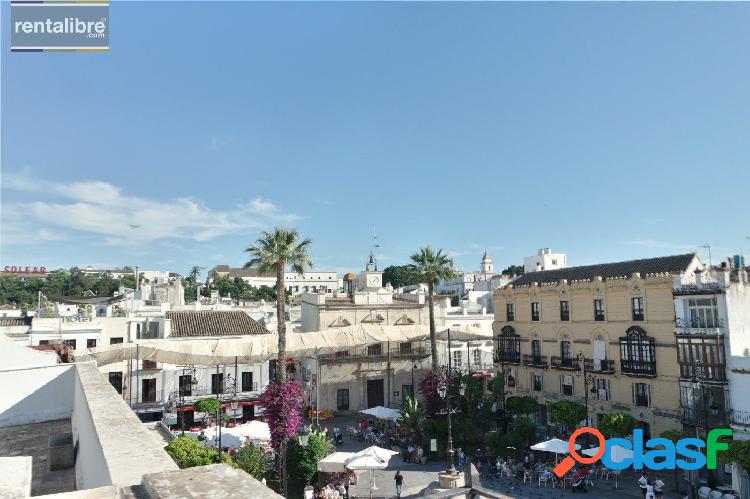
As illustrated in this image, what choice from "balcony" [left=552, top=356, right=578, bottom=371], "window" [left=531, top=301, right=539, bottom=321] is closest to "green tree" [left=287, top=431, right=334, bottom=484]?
"balcony" [left=552, top=356, right=578, bottom=371]

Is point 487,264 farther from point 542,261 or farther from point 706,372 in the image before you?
point 706,372

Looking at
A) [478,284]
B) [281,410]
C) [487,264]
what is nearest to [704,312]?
[281,410]

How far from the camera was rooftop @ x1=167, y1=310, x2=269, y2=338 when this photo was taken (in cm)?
4225

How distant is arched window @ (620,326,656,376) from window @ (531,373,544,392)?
729cm

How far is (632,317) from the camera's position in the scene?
32.6 m

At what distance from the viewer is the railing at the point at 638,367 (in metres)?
30.8

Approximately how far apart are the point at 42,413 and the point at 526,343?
117ft

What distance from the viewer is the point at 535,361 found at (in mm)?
38906

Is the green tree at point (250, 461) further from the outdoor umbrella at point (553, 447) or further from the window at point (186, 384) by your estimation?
the window at point (186, 384)

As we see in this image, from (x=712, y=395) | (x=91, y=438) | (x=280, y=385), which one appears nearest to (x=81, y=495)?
(x=91, y=438)

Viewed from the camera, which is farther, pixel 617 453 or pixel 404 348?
pixel 404 348

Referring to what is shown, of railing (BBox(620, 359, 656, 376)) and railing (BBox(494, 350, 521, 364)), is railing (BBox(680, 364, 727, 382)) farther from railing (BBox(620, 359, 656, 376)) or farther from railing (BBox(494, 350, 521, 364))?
railing (BBox(494, 350, 521, 364))

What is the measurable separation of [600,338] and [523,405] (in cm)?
714

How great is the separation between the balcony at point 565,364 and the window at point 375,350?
14.8 metres
